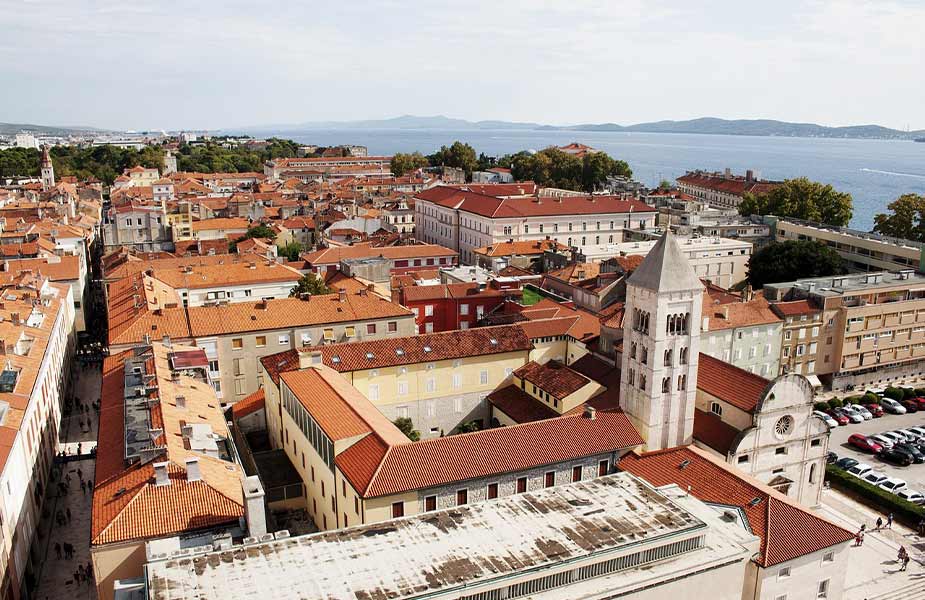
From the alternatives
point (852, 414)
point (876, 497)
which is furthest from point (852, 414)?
point (876, 497)

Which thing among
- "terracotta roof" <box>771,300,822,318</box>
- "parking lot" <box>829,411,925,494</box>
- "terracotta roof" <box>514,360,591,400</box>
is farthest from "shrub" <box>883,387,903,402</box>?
"terracotta roof" <box>514,360,591,400</box>

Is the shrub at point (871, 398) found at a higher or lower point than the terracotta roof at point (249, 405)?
lower

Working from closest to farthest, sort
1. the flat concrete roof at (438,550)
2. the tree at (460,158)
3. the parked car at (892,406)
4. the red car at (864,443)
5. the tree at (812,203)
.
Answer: the flat concrete roof at (438,550) → the red car at (864,443) → the parked car at (892,406) → the tree at (812,203) → the tree at (460,158)

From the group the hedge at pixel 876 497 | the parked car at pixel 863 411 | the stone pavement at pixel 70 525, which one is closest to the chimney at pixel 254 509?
the stone pavement at pixel 70 525

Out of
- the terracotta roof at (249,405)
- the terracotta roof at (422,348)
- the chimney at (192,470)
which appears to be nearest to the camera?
the chimney at (192,470)

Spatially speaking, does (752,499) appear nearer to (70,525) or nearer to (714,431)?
(714,431)

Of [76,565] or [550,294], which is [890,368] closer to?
[550,294]

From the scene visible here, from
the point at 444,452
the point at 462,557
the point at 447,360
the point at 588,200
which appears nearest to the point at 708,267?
the point at 588,200

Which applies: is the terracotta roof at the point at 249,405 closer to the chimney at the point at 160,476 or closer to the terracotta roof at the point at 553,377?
the terracotta roof at the point at 553,377
